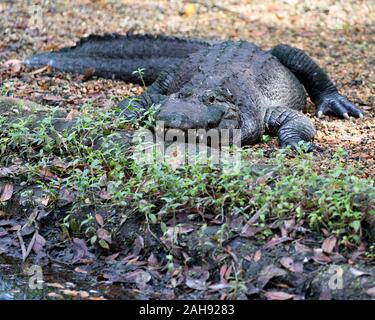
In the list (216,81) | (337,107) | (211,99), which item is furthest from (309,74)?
(211,99)

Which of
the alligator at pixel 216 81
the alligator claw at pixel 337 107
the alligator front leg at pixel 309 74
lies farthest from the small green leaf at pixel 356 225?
the alligator front leg at pixel 309 74

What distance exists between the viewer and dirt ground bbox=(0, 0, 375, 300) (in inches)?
215

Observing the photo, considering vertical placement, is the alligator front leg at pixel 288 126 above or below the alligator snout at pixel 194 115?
below

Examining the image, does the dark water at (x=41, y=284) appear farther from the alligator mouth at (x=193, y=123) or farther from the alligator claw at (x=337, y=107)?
the alligator claw at (x=337, y=107)

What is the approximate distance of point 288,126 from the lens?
24.8 feet

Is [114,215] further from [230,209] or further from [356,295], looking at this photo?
[356,295]

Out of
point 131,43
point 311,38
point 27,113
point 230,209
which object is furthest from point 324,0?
point 230,209

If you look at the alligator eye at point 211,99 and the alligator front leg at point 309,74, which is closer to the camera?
the alligator eye at point 211,99

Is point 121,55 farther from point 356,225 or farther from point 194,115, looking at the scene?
point 356,225

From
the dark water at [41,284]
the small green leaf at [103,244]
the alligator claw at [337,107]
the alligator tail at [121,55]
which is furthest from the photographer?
the alligator tail at [121,55]

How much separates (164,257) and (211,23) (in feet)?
20.6

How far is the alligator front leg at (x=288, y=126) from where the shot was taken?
24.2ft

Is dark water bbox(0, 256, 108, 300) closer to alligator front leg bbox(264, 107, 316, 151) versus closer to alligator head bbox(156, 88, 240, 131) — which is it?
alligator head bbox(156, 88, 240, 131)

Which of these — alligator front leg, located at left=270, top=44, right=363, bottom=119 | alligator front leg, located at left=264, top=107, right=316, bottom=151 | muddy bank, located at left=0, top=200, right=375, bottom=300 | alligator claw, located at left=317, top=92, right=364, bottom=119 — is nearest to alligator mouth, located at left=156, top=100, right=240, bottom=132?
alligator front leg, located at left=264, top=107, right=316, bottom=151
